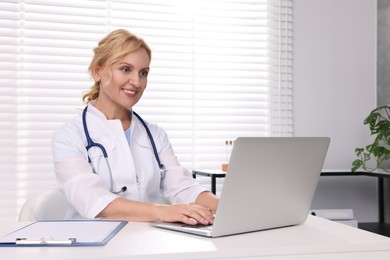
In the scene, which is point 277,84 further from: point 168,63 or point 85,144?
point 85,144

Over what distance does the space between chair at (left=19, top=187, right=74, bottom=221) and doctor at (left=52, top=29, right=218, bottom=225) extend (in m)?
0.04

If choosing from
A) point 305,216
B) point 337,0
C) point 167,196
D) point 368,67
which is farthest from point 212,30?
point 305,216

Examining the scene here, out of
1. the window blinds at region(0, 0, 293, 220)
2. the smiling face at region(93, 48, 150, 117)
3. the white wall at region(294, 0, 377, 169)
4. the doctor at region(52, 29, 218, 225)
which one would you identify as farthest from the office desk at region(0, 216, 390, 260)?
the white wall at region(294, 0, 377, 169)

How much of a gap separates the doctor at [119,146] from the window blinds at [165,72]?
126cm

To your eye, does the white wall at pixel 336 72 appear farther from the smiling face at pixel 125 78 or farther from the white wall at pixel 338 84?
the smiling face at pixel 125 78

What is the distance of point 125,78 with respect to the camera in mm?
1944

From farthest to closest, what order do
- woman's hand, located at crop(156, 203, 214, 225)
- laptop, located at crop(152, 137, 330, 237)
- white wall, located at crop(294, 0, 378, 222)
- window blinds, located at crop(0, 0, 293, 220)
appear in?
white wall, located at crop(294, 0, 378, 222) → window blinds, located at crop(0, 0, 293, 220) → woman's hand, located at crop(156, 203, 214, 225) → laptop, located at crop(152, 137, 330, 237)

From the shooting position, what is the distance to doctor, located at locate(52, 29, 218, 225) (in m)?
1.75

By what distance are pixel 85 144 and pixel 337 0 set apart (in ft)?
8.45

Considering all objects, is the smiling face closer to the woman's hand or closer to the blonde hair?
the blonde hair

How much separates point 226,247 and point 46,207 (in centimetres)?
81

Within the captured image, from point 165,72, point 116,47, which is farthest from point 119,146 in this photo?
point 165,72

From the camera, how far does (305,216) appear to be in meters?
1.40

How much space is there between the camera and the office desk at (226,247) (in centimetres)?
101
